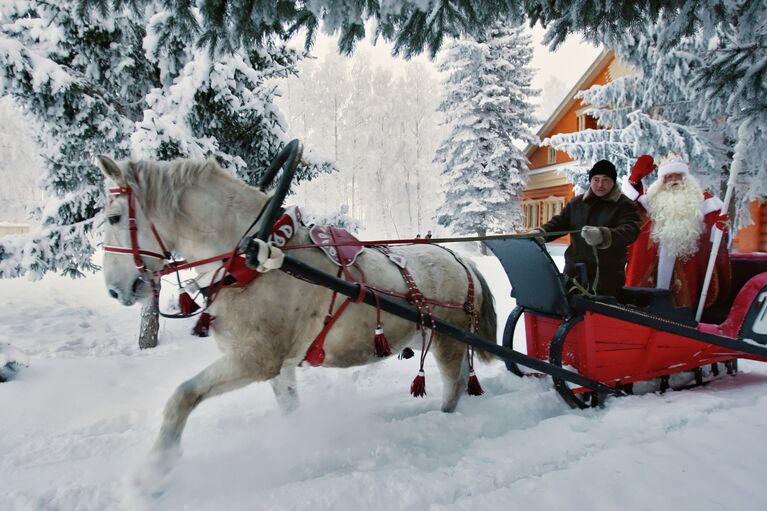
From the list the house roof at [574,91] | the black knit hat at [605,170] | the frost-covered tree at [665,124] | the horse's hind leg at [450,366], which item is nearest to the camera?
the horse's hind leg at [450,366]

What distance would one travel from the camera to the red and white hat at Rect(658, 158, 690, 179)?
4.35 metres

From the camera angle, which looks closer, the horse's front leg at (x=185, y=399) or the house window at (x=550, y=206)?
the horse's front leg at (x=185, y=399)

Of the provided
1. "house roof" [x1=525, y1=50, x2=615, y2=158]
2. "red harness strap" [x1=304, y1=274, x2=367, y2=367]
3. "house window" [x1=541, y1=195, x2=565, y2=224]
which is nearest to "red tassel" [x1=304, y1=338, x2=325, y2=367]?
"red harness strap" [x1=304, y1=274, x2=367, y2=367]

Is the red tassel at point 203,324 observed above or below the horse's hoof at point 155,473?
above

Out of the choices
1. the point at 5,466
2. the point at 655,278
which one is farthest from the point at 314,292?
the point at 655,278

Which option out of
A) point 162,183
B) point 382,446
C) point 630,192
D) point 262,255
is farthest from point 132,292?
point 630,192

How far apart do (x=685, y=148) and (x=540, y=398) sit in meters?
11.0

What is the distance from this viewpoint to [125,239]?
2.42 meters

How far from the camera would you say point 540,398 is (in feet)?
11.6

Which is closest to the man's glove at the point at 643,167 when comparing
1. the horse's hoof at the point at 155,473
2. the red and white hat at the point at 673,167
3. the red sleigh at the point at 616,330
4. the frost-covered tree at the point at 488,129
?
the red and white hat at the point at 673,167

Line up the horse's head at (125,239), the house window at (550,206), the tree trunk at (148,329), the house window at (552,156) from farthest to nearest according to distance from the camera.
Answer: the house window at (552,156), the house window at (550,206), the tree trunk at (148,329), the horse's head at (125,239)

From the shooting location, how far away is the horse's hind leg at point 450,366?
3.45 m

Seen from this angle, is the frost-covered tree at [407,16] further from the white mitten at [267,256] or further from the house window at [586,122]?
the house window at [586,122]

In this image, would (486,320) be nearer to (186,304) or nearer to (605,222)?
(605,222)
